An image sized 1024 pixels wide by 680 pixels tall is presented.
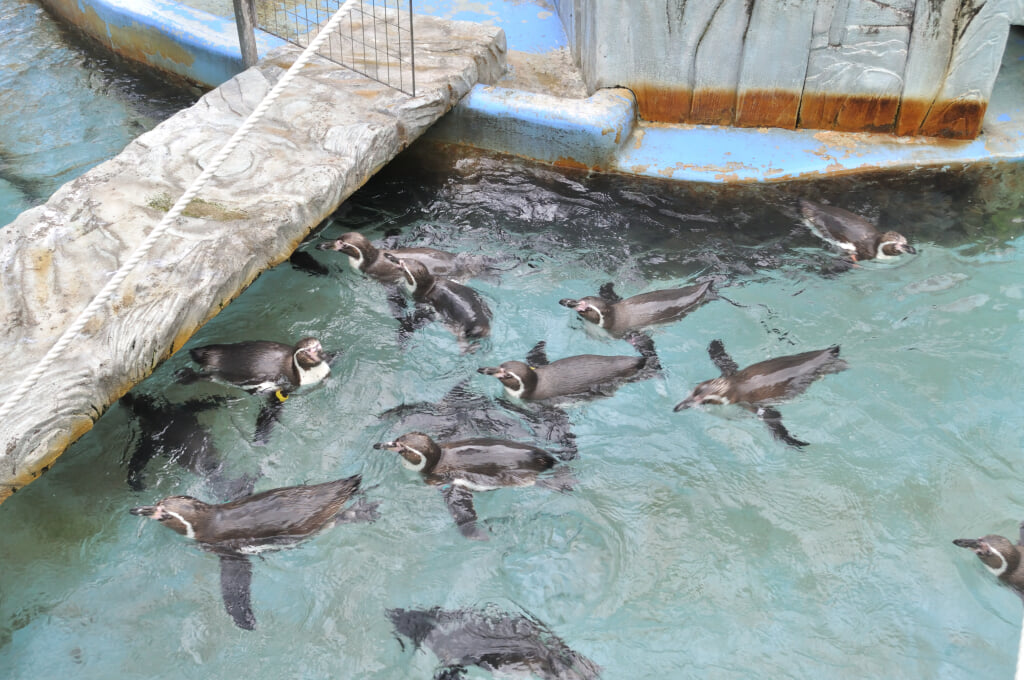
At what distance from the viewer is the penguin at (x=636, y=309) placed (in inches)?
195

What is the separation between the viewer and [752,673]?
334cm

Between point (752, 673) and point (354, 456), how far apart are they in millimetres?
2047

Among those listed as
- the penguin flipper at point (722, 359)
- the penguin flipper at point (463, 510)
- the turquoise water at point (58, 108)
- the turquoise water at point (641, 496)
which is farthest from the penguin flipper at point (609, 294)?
the turquoise water at point (58, 108)

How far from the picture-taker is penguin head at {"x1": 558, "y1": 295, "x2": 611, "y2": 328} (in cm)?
492

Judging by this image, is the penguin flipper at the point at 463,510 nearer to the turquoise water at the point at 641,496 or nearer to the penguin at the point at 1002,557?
the turquoise water at the point at 641,496

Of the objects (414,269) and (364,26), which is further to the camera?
(364,26)

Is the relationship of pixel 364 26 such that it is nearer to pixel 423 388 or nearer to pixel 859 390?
pixel 423 388

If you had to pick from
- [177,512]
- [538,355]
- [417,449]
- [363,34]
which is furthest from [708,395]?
[363,34]

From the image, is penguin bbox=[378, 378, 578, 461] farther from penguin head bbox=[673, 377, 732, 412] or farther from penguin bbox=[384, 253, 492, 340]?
penguin head bbox=[673, 377, 732, 412]

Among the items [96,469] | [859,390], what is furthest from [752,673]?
[96,469]

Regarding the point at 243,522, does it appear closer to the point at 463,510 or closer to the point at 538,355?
the point at 463,510

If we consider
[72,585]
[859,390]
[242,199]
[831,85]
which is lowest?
[72,585]

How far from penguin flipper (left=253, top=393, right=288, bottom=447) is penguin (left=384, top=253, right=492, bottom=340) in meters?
0.97

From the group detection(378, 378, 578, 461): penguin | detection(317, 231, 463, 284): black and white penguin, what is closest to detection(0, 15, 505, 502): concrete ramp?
detection(317, 231, 463, 284): black and white penguin
